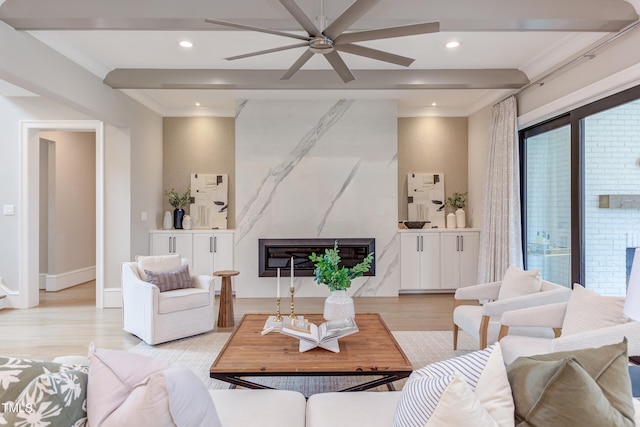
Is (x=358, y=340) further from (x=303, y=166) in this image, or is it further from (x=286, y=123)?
(x=286, y=123)

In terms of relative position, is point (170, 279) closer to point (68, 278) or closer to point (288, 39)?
point (288, 39)

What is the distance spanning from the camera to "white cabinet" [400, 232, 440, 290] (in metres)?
5.65

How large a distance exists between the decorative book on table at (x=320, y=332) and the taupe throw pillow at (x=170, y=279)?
70.5 inches

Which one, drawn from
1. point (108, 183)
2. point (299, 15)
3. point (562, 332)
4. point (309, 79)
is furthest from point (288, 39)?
point (562, 332)

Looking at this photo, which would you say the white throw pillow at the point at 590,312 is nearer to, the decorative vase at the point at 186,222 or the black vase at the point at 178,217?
the decorative vase at the point at 186,222

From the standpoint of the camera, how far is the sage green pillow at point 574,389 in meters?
1.08

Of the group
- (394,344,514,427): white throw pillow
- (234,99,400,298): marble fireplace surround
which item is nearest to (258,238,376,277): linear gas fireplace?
(234,99,400,298): marble fireplace surround

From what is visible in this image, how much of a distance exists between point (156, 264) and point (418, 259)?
3561mm

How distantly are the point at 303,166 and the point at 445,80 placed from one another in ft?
7.18

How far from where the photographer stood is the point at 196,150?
616cm

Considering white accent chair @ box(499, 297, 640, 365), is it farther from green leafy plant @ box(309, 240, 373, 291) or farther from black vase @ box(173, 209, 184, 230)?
black vase @ box(173, 209, 184, 230)

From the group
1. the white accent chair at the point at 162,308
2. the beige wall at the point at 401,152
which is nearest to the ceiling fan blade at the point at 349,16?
the white accent chair at the point at 162,308

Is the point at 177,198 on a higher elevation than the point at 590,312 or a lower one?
higher

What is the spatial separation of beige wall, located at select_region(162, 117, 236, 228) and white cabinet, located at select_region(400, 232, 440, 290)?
2732mm
